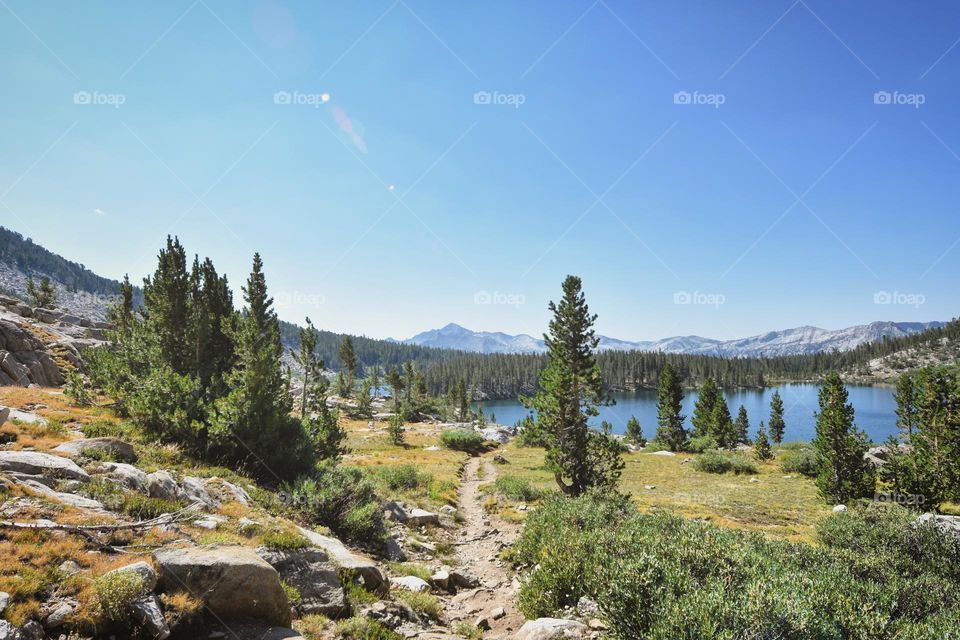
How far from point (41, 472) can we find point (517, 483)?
25.1m

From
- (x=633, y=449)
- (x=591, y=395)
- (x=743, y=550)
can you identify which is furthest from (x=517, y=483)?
(x=633, y=449)

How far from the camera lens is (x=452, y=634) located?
9750 mm

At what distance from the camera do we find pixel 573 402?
82.2 feet

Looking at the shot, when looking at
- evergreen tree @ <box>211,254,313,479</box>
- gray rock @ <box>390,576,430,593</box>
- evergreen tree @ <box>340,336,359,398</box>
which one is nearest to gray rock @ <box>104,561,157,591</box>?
gray rock @ <box>390,576,430,593</box>

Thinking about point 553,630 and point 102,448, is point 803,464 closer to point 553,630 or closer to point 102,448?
→ point 553,630

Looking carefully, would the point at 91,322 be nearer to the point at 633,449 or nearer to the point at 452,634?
the point at 452,634

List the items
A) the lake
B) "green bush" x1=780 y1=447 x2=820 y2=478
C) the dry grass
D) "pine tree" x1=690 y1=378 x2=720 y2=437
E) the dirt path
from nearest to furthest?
1. the dirt path
2. the dry grass
3. "green bush" x1=780 y1=447 x2=820 y2=478
4. "pine tree" x1=690 y1=378 x2=720 y2=437
5. the lake

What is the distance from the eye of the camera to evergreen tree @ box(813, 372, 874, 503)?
3116 centimetres

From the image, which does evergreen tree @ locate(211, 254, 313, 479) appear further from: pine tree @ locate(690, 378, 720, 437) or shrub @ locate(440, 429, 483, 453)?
pine tree @ locate(690, 378, 720, 437)

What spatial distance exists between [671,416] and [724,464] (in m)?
17.5

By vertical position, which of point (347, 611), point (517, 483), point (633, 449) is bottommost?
point (633, 449)

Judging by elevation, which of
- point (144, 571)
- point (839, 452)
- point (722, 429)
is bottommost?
point (722, 429)

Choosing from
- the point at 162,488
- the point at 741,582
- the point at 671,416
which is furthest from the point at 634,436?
the point at 162,488

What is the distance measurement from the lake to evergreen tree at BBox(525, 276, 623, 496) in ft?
197
